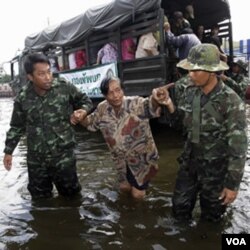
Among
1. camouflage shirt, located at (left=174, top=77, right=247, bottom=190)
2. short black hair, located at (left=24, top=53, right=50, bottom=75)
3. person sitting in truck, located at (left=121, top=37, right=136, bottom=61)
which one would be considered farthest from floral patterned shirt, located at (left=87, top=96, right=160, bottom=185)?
person sitting in truck, located at (left=121, top=37, right=136, bottom=61)

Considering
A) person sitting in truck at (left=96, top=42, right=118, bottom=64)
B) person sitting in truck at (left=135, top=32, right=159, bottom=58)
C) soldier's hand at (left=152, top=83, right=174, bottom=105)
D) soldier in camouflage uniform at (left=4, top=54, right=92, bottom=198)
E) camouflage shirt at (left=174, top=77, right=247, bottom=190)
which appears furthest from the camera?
person sitting in truck at (left=96, top=42, right=118, bottom=64)

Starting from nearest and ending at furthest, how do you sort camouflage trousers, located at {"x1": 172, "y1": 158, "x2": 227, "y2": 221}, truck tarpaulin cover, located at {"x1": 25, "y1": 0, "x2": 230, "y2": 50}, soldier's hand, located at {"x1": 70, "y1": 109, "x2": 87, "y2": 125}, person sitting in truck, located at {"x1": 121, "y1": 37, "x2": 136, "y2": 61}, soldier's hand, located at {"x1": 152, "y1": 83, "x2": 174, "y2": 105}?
1. camouflage trousers, located at {"x1": 172, "y1": 158, "x2": 227, "y2": 221}
2. soldier's hand, located at {"x1": 152, "y1": 83, "x2": 174, "y2": 105}
3. soldier's hand, located at {"x1": 70, "y1": 109, "x2": 87, "y2": 125}
4. truck tarpaulin cover, located at {"x1": 25, "y1": 0, "x2": 230, "y2": 50}
5. person sitting in truck, located at {"x1": 121, "y1": 37, "x2": 136, "y2": 61}

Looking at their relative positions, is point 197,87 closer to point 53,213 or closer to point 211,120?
point 211,120

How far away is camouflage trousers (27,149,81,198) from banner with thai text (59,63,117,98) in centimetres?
448

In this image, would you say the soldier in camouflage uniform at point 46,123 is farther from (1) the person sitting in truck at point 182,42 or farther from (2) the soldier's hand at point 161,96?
(1) the person sitting in truck at point 182,42

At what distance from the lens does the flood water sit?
3.86m

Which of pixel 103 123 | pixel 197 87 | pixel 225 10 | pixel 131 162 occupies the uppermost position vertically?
pixel 225 10

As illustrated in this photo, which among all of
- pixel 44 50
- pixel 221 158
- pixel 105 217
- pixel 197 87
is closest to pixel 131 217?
pixel 105 217

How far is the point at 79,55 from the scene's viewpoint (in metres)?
10.4

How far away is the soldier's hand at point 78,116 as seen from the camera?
4.40m

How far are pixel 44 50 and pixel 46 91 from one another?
7.99 metres

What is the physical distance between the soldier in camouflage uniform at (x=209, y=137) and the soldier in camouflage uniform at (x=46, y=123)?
1.32 m

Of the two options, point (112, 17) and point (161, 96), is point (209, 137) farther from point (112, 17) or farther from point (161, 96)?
point (112, 17)

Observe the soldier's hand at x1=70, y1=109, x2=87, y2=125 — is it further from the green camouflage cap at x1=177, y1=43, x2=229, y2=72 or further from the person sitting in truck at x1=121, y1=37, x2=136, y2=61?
the person sitting in truck at x1=121, y1=37, x2=136, y2=61
